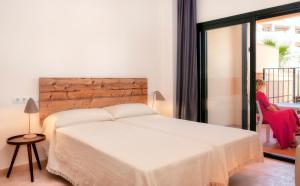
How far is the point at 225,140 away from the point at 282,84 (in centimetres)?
438

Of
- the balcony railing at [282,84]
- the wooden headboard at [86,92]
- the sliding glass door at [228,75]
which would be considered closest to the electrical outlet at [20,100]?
the wooden headboard at [86,92]

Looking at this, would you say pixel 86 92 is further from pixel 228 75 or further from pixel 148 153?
pixel 228 75

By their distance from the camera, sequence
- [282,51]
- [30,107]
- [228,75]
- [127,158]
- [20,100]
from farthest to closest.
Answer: [282,51], [228,75], [20,100], [30,107], [127,158]

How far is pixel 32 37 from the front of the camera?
10.1ft

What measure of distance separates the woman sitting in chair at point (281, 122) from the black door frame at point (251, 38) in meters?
0.53

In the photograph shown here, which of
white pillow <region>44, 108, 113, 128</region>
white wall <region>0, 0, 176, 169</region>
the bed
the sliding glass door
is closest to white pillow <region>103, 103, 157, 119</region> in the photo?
the bed

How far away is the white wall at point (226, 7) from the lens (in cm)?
328

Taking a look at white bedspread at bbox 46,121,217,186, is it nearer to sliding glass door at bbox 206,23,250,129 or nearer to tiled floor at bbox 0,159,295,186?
tiled floor at bbox 0,159,295,186

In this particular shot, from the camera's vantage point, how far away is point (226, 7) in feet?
12.2

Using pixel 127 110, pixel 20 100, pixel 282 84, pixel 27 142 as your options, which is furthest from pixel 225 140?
pixel 282 84

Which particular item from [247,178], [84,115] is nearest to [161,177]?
[247,178]

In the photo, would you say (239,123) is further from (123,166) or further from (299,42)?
(299,42)

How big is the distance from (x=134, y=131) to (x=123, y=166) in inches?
36.0

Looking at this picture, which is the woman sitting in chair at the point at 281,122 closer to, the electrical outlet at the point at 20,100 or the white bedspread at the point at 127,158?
the white bedspread at the point at 127,158
